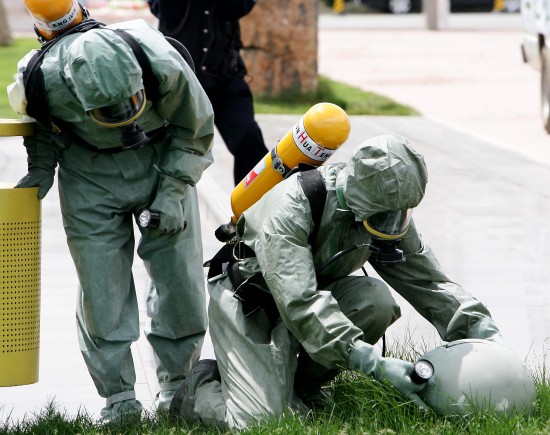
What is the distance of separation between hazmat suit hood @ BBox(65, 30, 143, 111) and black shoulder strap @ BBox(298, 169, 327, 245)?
0.68 m

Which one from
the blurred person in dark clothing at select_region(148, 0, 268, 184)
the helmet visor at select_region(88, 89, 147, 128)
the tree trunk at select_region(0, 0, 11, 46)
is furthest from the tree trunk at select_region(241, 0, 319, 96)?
the helmet visor at select_region(88, 89, 147, 128)

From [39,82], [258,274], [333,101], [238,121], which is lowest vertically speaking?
[333,101]

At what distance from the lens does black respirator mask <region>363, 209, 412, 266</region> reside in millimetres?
4191

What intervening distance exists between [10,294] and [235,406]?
3.01 feet

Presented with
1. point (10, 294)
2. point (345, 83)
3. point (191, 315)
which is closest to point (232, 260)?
point (191, 315)

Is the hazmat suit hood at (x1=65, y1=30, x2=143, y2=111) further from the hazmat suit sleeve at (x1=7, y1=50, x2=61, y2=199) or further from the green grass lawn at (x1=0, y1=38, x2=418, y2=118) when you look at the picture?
the green grass lawn at (x1=0, y1=38, x2=418, y2=118)

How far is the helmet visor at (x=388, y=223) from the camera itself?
4188 mm

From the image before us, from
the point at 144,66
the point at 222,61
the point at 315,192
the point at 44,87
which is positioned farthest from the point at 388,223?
the point at 222,61

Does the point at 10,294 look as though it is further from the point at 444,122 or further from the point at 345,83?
the point at 345,83

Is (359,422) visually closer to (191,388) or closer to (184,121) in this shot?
(191,388)

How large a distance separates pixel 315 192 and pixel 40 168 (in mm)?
1104

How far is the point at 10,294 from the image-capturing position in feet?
15.0

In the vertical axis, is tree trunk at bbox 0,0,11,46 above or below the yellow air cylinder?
below

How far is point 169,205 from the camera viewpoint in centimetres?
472
